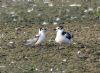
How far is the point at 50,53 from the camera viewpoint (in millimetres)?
11891

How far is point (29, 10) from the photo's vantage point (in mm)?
17750

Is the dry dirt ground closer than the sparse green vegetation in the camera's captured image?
Yes

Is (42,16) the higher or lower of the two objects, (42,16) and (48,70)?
the lower

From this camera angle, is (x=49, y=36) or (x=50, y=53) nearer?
(x=50, y=53)

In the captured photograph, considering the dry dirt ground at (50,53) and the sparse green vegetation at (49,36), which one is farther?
the sparse green vegetation at (49,36)

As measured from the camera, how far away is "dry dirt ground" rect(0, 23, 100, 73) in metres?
10.7

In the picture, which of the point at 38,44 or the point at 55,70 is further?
the point at 38,44

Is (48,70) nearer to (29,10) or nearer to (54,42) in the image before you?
(54,42)

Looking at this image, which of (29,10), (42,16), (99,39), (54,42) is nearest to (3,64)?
(54,42)

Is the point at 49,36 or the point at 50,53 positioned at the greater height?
the point at 50,53

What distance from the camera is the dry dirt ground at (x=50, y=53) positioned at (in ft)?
35.0

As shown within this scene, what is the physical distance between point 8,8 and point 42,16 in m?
2.02

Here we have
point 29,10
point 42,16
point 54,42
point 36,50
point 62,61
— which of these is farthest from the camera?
point 29,10

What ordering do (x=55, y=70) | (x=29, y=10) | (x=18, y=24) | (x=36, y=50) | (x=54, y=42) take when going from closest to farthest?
1. (x=55, y=70)
2. (x=36, y=50)
3. (x=54, y=42)
4. (x=18, y=24)
5. (x=29, y=10)
